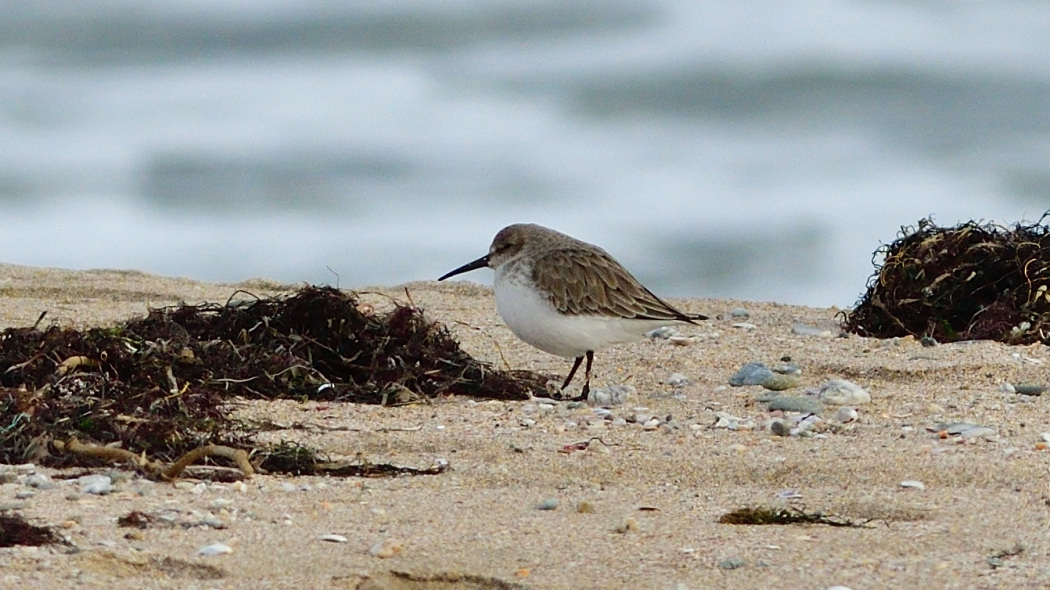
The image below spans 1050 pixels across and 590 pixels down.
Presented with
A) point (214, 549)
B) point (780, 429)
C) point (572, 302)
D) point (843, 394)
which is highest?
point (572, 302)

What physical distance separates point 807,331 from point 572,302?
72.2 inches

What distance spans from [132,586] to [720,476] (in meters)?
1.87

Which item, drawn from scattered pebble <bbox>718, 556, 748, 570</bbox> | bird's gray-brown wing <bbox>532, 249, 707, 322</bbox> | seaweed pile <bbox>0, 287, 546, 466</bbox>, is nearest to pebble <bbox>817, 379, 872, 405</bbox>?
bird's gray-brown wing <bbox>532, 249, 707, 322</bbox>

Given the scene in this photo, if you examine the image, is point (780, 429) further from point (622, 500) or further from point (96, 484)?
point (96, 484)

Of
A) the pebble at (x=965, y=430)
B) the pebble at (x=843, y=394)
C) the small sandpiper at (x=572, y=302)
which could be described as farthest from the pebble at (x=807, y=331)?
the pebble at (x=965, y=430)

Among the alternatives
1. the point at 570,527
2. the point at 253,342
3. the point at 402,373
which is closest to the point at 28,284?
the point at 253,342

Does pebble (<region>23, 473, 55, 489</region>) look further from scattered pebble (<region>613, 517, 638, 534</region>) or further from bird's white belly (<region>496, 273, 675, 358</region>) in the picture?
bird's white belly (<region>496, 273, 675, 358</region>)

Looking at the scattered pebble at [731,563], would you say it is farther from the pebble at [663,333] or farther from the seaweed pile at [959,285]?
the seaweed pile at [959,285]

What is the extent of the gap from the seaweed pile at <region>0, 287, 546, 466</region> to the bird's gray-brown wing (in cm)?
36

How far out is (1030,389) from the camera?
5.80 metres

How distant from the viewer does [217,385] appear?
18.4 ft

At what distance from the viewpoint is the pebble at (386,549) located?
3.49 meters

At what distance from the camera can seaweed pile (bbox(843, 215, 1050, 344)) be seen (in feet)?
24.1

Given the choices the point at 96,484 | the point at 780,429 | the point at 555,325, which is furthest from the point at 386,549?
the point at 555,325
